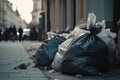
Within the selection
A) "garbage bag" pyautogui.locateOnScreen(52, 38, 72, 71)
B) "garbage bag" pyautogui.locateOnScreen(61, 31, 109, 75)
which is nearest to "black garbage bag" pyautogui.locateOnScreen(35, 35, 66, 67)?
"garbage bag" pyautogui.locateOnScreen(52, 38, 72, 71)

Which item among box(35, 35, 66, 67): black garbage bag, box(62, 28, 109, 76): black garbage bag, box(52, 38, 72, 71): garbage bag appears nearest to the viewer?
box(62, 28, 109, 76): black garbage bag

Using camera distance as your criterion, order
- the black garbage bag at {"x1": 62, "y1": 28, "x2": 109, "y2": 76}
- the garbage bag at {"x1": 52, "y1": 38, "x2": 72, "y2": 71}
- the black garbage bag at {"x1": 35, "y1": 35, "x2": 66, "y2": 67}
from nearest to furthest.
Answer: the black garbage bag at {"x1": 62, "y1": 28, "x2": 109, "y2": 76} → the garbage bag at {"x1": 52, "y1": 38, "x2": 72, "y2": 71} → the black garbage bag at {"x1": 35, "y1": 35, "x2": 66, "y2": 67}

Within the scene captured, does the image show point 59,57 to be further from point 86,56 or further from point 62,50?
point 86,56

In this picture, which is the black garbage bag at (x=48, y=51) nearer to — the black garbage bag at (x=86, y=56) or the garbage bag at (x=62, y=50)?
the garbage bag at (x=62, y=50)

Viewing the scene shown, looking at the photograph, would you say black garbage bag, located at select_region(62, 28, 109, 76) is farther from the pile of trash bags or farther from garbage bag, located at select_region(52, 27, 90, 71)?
garbage bag, located at select_region(52, 27, 90, 71)

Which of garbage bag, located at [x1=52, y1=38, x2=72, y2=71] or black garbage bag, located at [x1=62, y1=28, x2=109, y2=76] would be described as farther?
garbage bag, located at [x1=52, y1=38, x2=72, y2=71]

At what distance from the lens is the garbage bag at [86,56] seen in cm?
895

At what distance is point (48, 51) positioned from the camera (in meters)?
11.1

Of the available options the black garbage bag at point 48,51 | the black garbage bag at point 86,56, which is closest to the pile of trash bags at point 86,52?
the black garbage bag at point 86,56

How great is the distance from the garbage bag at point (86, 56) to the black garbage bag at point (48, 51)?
1.55 m

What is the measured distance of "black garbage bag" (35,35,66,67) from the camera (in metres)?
10.9

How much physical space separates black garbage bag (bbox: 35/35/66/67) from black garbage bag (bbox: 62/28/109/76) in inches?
61.6

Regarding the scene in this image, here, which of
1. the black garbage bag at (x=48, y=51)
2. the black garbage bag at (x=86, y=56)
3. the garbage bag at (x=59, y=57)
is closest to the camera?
the black garbage bag at (x=86, y=56)

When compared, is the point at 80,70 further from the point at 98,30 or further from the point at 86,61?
the point at 98,30
